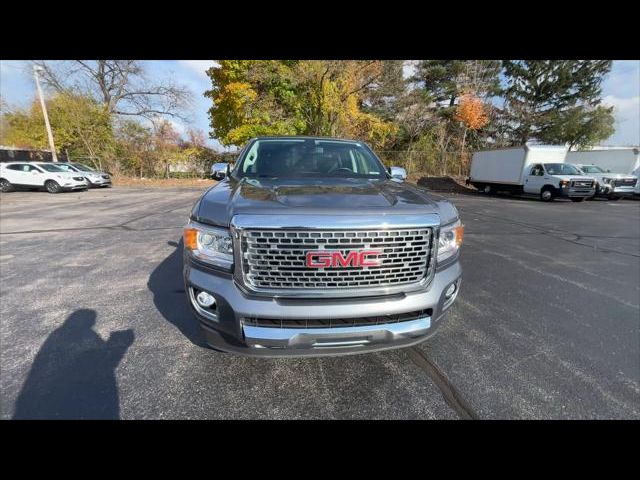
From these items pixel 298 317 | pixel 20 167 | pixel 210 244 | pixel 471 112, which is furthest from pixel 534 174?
pixel 20 167

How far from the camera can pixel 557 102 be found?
26281mm

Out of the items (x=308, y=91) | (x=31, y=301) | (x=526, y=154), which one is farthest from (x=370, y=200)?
(x=526, y=154)

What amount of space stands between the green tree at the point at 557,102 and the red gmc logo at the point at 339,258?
32.6m

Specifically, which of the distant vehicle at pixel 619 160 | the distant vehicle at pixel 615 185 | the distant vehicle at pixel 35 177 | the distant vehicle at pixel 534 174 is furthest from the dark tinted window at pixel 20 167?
the distant vehicle at pixel 619 160

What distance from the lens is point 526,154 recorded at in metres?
16.5

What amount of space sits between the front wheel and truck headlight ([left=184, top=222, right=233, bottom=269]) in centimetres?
1881

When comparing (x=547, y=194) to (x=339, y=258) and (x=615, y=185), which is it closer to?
(x=615, y=185)

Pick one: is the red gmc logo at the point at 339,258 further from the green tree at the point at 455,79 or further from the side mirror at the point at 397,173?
the green tree at the point at 455,79

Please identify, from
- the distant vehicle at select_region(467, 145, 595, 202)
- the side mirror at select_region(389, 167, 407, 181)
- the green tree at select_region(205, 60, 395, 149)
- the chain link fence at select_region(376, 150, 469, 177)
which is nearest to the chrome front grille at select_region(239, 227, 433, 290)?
the side mirror at select_region(389, 167, 407, 181)

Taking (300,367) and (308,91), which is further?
(308,91)

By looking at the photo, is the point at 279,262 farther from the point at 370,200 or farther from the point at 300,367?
the point at 300,367

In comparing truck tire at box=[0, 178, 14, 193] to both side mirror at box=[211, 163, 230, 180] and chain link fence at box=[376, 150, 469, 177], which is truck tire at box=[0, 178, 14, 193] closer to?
side mirror at box=[211, 163, 230, 180]

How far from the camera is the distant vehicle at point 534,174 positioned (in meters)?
14.8
